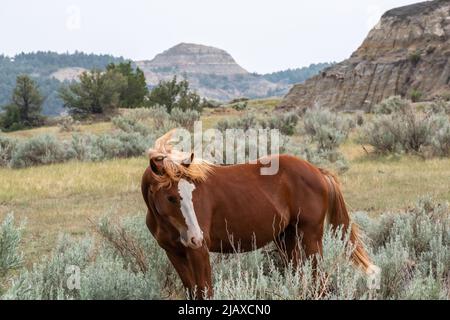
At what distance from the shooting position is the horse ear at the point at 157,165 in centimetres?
379

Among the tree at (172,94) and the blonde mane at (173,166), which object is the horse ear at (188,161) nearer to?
the blonde mane at (173,166)

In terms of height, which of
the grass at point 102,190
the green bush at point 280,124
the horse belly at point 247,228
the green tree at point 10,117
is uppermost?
the horse belly at point 247,228

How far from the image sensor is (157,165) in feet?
12.5

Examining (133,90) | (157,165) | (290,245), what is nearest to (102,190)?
(290,245)

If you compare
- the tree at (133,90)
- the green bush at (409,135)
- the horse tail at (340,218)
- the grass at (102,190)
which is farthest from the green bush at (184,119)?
the tree at (133,90)

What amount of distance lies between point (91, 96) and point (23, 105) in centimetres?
742

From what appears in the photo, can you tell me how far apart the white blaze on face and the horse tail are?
1626 mm

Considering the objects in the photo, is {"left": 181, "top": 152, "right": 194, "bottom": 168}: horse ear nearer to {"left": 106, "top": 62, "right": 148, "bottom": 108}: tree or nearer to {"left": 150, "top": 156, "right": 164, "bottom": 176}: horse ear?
{"left": 150, "top": 156, "right": 164, "bottom": 176}: horse ear

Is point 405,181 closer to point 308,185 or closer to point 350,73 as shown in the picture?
point 308,185

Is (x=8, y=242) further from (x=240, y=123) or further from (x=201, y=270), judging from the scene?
(x=240, y=123)

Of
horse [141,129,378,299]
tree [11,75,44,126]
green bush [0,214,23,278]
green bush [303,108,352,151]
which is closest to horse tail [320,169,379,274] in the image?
horse [141,129,378,299]

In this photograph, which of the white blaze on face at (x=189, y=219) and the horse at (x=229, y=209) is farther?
the horse at (x=229, y=209)

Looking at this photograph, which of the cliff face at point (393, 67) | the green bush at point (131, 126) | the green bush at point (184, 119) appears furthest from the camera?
the cliff face at point (393, 67)

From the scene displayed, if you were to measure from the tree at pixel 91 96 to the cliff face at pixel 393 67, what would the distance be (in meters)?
18.6
